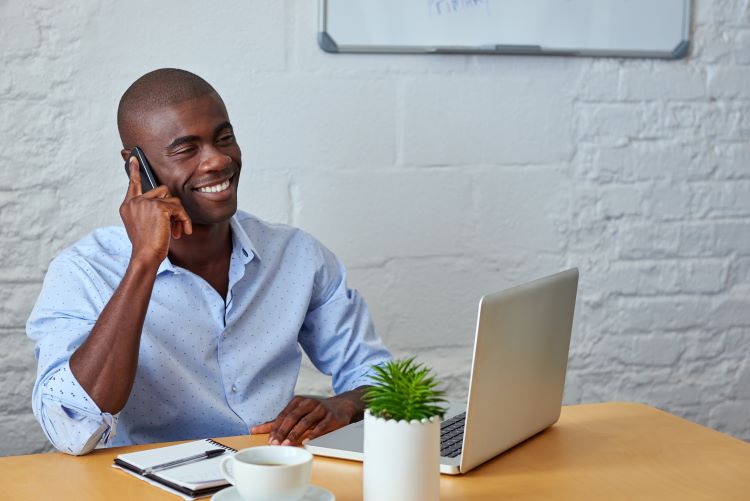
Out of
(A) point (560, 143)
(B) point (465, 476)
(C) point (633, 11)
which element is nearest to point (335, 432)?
(B) point (465, 476)

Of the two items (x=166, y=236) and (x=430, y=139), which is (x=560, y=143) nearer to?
(x=430, y=139)

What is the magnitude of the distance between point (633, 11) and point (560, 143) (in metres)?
0.37

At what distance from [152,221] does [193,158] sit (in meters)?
0.19

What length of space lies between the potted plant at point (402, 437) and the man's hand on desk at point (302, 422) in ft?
1.06

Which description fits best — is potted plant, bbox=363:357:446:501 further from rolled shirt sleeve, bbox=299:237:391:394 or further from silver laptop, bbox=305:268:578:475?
rolled shirt sleeve, bbox=299:237:391:394

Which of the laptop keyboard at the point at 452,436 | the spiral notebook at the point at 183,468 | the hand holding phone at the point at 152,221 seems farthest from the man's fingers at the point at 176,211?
the laptop keyboard at the point at 452,436

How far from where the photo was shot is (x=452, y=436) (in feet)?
4.38

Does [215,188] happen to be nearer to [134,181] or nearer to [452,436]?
[134,181]

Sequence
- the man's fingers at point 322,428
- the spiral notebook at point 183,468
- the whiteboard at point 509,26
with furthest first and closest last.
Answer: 1. the whiteboard at point 509,26
2. the man's fingers at point 322,428
3. the spiral notebook at point 183,468

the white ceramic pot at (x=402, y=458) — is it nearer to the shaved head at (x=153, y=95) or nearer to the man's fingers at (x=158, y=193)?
the man's fingers at (x=158, y=193)

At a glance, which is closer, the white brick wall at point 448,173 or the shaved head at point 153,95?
the shaved head at point 153,95

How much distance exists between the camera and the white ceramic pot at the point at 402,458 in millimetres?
1024

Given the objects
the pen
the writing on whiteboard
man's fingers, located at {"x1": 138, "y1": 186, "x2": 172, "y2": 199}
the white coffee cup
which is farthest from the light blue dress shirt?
the writing on whiteboard

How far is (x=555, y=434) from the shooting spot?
4.62 ft
